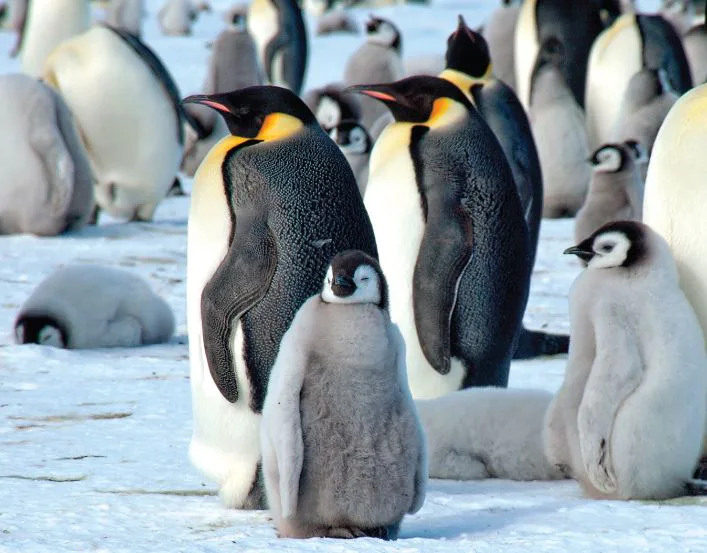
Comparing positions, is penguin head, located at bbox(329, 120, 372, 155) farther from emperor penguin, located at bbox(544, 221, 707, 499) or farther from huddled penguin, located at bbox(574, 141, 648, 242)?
emperor penguin, located at bbox(544, 221, 707, 499)

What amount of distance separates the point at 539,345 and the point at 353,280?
115 inches

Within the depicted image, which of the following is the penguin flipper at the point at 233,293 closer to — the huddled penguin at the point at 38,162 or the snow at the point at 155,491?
the snow at the point at 155,491

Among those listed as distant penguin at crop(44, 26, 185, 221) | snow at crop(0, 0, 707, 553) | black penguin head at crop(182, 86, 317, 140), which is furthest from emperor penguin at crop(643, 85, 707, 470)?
distant penguin at crop(44, 26, 185, 221)

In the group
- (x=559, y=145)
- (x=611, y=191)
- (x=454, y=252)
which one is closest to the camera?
(x=454, y=252)

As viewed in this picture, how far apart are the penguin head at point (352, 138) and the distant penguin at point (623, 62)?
3.83 meters

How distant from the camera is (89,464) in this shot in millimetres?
3977

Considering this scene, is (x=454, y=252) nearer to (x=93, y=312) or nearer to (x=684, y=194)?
(x=684, y=194)

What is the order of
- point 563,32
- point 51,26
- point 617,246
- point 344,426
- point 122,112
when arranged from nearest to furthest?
point 344,426 → point 617,246 → point 122,112 → point 563,32 → point 51,26

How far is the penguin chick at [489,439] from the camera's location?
12.6 ft

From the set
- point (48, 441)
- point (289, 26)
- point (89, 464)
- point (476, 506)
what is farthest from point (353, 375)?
point (289, 26)

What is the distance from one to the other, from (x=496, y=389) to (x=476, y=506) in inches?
29.3

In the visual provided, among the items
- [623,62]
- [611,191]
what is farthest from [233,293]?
[623,62]

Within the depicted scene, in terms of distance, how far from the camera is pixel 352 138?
8.96m

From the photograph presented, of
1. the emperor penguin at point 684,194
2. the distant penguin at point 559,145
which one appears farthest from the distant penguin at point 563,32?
the emperor penguin at point 684,194
